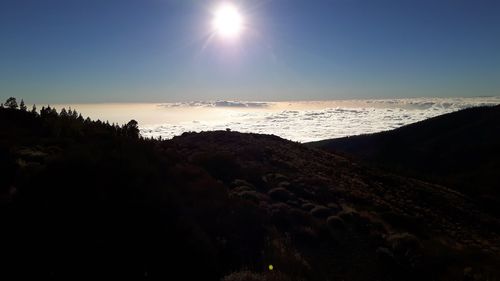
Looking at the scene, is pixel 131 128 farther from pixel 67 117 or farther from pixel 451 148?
pixel 451 148

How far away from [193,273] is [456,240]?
48.6 ft

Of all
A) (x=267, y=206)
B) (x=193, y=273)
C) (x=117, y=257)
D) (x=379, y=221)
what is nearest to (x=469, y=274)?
(x=379, y=221)

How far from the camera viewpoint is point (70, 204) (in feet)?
30.0

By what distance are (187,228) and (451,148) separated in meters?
113

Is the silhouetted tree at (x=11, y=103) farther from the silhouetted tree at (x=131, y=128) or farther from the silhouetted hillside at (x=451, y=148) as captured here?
the silhouetted hillside at (x=451, y=148)

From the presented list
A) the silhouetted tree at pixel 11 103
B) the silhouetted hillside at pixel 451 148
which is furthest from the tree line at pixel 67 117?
the silhouetted hillside at pixel 451 148

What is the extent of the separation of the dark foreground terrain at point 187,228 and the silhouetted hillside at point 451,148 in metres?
47.6

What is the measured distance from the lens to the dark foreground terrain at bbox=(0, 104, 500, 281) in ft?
26.3

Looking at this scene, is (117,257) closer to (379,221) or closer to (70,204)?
(70,204)

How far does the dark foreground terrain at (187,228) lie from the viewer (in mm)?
8023

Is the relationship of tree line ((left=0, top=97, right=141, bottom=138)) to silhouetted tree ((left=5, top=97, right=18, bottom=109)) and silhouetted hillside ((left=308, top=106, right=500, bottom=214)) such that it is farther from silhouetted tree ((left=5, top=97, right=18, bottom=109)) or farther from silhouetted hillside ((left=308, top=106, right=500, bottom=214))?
silhouetted hillside ((left=308, top=106, right=500, bottom=214))

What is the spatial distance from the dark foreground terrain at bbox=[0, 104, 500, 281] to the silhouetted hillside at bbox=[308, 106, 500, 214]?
156ft

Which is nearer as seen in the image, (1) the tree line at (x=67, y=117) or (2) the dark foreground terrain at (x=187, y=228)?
(2) the dark foreground terrain at (x=187, y=228)

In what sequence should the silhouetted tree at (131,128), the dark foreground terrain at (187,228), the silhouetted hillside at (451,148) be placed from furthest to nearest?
the silhouetted hillside at (451,148) → the silhouetted tree at (131,128) → the dark foreground terrain at (187,228)
